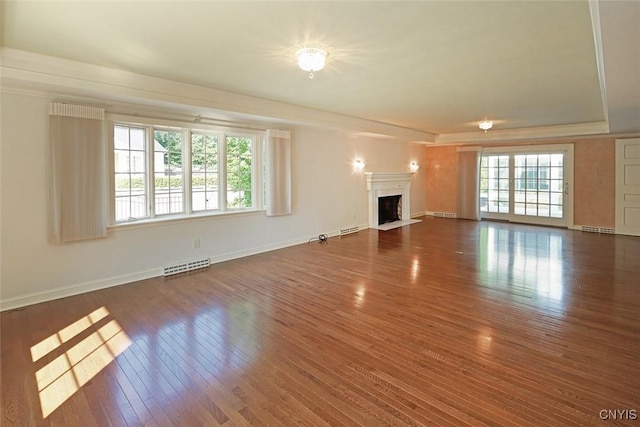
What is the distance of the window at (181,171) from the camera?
14.6 feet

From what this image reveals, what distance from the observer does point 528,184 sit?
895cm

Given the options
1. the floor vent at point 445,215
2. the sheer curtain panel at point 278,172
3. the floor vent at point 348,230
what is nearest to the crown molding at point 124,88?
the sheer curtain panel at point 278,172

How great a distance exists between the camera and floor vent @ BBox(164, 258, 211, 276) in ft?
15.6

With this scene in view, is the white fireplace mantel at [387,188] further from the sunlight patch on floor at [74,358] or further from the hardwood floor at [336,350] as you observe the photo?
the sunlight patch on floor at [74,358]

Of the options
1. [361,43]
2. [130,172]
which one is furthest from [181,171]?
[361,43]

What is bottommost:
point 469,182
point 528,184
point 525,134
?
point 528,184

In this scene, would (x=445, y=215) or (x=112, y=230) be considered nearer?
(x=112, y=230)

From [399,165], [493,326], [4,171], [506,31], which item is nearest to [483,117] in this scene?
[399,165]

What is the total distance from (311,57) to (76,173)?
9.93 feet

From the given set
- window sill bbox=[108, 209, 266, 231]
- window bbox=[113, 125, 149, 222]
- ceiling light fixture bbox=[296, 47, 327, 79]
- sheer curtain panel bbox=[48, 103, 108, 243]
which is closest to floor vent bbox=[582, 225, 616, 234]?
window sill bbox=[108, 209, 266, 231]

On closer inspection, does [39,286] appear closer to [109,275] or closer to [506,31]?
[109,275]

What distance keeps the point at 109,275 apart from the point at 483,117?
6.95 metres

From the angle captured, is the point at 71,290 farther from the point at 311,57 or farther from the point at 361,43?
the point at 361,43

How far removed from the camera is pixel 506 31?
276cm
